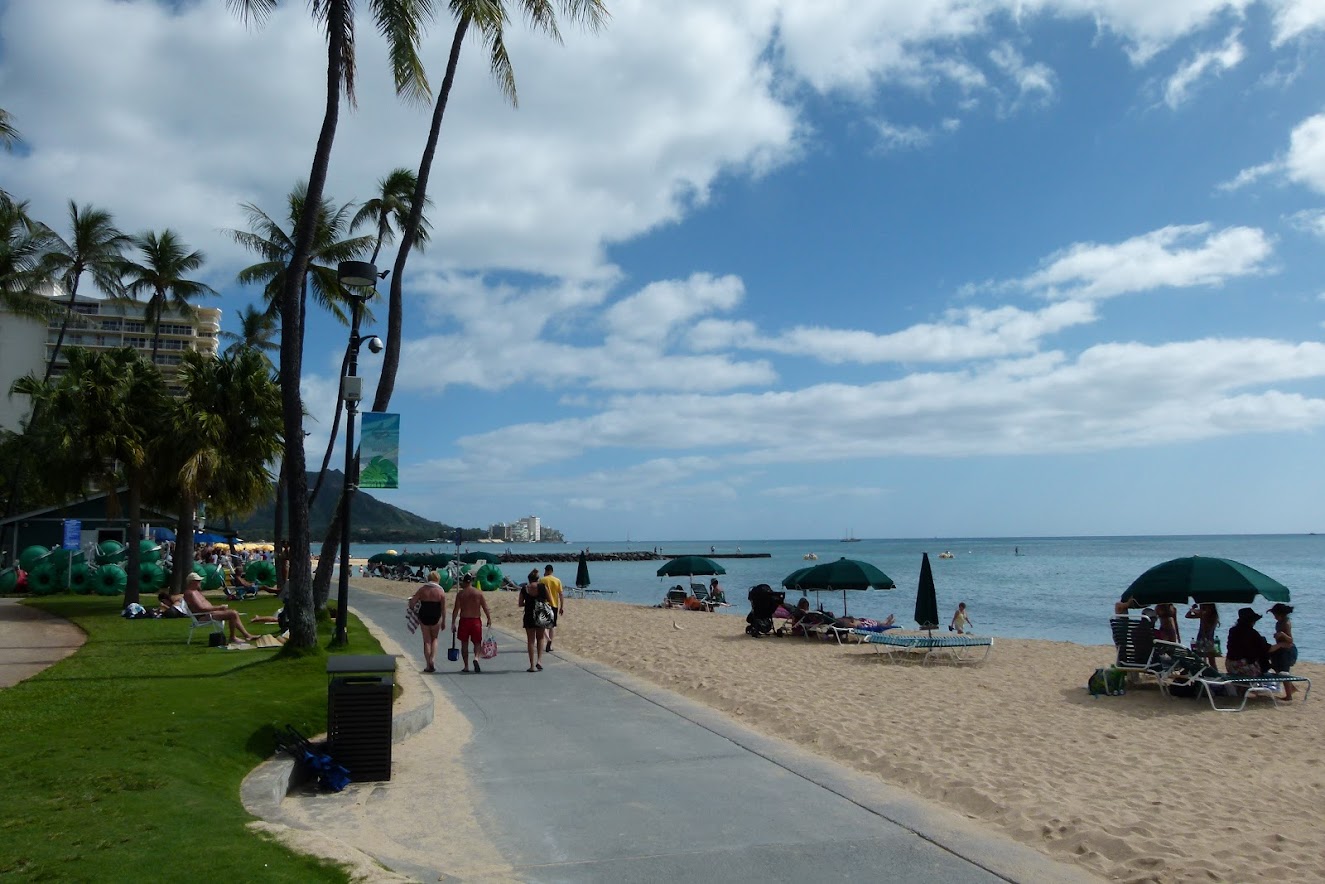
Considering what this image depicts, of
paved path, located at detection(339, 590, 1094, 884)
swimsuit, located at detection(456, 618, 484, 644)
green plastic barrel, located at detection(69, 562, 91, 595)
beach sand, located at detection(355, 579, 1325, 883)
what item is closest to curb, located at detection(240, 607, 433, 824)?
paved path, located at detection(339, 590, 1094, 884)

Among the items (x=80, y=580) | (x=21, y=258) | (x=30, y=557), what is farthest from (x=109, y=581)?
(x=21, y=258)

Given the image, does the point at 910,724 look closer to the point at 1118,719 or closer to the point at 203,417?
the point at 1118,719

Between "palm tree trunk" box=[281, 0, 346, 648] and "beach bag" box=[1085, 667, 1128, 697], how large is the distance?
1063 cm

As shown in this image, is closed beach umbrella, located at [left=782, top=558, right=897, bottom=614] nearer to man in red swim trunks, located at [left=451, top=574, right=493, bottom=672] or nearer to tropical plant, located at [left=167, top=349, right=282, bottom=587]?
man in red swim trunks, located at [left=451, top=574, right=493, bottom=672]

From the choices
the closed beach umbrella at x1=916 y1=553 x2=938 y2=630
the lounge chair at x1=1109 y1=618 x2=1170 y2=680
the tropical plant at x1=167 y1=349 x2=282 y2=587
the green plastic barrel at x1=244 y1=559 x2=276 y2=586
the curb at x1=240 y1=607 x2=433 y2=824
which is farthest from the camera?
the green plastic barrel at x1=244 y1=559 x2=276 y2=586

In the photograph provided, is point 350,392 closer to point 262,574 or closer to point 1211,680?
point 1211,680

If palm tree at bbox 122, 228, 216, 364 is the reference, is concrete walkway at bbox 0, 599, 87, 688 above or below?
below

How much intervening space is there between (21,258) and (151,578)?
11.8 meters

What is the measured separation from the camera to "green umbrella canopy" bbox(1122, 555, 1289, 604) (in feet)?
42.9

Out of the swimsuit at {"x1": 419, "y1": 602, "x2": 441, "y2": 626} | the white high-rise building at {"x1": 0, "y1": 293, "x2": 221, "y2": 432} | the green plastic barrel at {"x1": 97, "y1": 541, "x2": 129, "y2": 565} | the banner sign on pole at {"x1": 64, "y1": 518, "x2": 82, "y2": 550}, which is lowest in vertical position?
the swimsuit at {"x1": 419, "y1": 602, "x2": 441, "y2": 626}

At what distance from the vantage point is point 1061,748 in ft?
30.1

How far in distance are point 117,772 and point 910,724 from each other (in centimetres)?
730

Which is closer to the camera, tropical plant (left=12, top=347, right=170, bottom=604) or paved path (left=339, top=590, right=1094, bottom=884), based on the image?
paved path (left=339, top=590, right=1094, bottom=884)

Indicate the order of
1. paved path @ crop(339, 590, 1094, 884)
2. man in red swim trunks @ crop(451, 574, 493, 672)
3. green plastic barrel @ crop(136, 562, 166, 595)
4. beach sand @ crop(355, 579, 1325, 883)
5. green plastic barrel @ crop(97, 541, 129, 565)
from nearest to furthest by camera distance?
paved path @ crop(339, 590, 1094, 884) → beach sand @ crop(355, 579, 1325, 883) → man in red swim trunks @ crop(451, 574, 493, 672) → green plastic barrel @ crop(136, 562, 166, 595) → green plastic barrel @ crop(97, 541, 129, 565)
